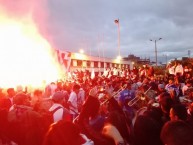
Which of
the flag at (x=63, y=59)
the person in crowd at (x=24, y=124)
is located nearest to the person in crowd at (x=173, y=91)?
the person in crowd at (x=24, y=124)

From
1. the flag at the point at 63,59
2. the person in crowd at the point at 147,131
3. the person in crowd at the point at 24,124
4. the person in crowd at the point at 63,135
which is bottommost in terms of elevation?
the person in crowd at the point at 24,124

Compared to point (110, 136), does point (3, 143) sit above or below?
below

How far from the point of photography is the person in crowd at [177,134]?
9.73 feet

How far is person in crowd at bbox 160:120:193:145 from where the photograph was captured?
2.96 m

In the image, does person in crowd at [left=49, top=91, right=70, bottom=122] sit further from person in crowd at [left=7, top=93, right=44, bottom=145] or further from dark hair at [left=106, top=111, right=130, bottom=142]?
dark hair at [left=106, top=111, right=130, bottom=142]

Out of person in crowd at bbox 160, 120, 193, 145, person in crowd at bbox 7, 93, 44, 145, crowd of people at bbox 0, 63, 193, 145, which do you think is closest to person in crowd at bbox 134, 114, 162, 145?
crowd of people at bbox 0, 63, 193, 145

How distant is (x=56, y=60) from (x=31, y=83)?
2455 mm

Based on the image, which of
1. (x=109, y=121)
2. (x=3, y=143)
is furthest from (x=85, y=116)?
(x=3, y=143)

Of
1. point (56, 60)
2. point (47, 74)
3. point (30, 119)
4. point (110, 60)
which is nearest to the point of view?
→ point (30, 119)

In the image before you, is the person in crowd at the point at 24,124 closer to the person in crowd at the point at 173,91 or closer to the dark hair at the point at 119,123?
the dark hair at the point at 119,123

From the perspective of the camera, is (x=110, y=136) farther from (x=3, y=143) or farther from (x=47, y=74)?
(x=47, y=74)

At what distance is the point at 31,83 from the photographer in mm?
17812

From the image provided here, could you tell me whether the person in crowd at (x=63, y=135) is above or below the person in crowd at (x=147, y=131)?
above

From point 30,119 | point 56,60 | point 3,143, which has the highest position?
point 56,60
